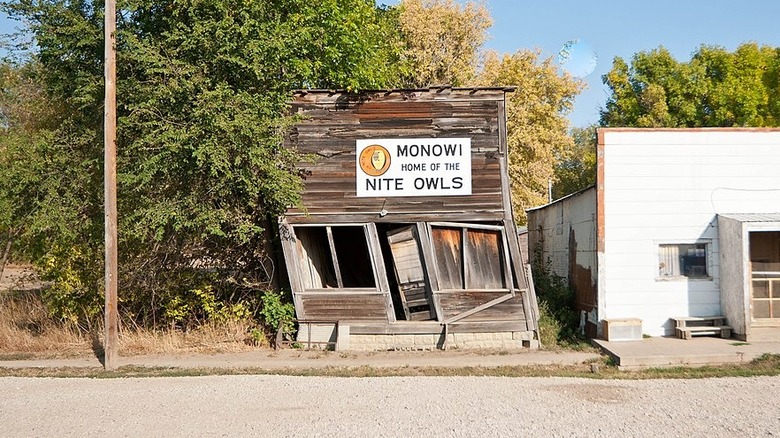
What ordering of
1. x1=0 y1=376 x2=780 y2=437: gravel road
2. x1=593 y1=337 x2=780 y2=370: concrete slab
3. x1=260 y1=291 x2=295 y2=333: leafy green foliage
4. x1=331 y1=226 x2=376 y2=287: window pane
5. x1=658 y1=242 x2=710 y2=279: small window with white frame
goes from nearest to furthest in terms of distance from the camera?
x1=0 y1=376 x2=780 y2=437: gravel road → x1=593 y1=337 x2=780 y2=370: concrete slab → x1=658 y1=242 x2=710 y2=279: small window with white frame → x1=260 y1=291 x2=295 y2=333: leafy green foliage → x1=331 y1=226 x2=376 y2=287: window pane

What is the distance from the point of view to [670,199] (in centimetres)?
1552

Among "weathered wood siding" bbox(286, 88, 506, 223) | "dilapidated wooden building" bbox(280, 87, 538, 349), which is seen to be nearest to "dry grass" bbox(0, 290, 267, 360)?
"dilapidated wooden building" bbox(280, 87, 538, 349)

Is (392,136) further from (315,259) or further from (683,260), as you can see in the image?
(683,260)

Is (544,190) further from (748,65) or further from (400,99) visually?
(400,99)

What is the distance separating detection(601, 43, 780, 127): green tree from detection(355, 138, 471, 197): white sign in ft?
83.2

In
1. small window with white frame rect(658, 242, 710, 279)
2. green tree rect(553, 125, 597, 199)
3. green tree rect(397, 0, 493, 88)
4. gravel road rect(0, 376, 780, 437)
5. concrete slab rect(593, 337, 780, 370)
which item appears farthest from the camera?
green tree rect(553, 125, 597, 199)

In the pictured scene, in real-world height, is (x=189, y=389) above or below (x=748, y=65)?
below

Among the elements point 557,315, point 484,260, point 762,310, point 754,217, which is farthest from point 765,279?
point 484,260

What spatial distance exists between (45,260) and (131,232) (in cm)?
391

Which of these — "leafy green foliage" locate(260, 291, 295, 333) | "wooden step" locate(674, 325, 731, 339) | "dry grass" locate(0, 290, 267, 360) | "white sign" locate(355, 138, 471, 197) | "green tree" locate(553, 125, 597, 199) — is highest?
"green tree" locate(553, 125, 597, 199)

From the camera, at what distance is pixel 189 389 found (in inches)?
440

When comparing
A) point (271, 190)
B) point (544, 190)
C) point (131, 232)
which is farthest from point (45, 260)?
point (544, 190)

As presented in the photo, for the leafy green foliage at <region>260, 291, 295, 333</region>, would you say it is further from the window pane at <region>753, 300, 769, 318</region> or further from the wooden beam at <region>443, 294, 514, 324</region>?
the window pane at <region>753, 300, 769, 318</region>

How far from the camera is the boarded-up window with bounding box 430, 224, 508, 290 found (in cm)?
1523
